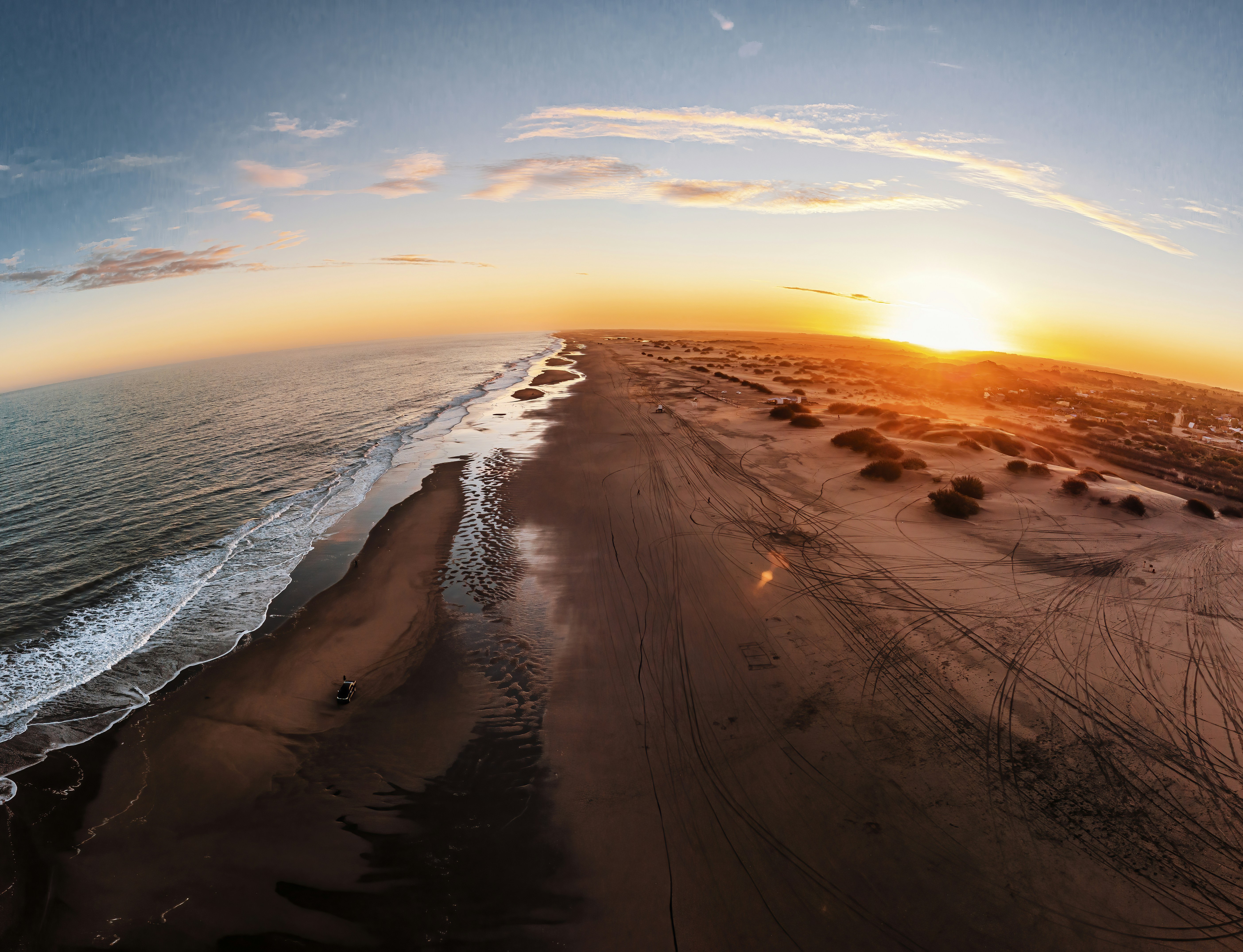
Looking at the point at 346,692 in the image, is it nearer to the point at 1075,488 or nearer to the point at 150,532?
the point at 150,532

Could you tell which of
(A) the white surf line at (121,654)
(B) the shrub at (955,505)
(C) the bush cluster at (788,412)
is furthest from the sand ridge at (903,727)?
(C) the bush cluster at (788,412)

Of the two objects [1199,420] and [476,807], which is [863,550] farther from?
[1199,420]

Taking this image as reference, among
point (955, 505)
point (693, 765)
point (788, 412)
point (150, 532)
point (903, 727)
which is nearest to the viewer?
point (693, 765)

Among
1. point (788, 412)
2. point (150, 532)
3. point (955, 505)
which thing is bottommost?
point (150, 532)

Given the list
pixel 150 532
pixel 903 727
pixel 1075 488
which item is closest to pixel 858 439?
pixel 1075 488

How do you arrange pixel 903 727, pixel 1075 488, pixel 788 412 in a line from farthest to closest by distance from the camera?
1. pixel 788 412
2. pixel 1075 488
3. pixel 903 727

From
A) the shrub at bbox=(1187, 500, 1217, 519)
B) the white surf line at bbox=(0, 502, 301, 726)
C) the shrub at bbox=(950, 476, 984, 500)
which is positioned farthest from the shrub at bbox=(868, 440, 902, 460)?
the white surf line at bbox=(0, 502, 301, 726)

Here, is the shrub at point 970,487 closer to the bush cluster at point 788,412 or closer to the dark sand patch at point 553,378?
the bush cluster at point 788,412
